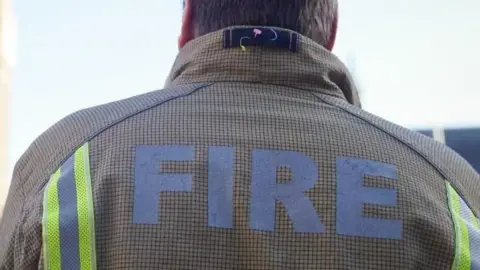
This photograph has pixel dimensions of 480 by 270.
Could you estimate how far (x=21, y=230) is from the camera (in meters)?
0.78

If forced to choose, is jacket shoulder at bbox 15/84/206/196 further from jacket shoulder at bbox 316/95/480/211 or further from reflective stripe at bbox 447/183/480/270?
reflective stripe at bbox 447/183/480/270

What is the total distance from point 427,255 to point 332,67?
0.26 metres

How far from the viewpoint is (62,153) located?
0.81 metres

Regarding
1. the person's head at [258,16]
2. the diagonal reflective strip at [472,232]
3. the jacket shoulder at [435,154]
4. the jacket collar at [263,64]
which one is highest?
the person's head at [258,16]

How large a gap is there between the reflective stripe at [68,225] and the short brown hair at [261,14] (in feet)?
0.87

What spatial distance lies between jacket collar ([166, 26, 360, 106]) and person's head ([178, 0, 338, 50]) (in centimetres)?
2

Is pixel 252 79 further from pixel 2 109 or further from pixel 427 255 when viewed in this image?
pixel 2 109

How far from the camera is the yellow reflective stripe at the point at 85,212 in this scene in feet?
2.48

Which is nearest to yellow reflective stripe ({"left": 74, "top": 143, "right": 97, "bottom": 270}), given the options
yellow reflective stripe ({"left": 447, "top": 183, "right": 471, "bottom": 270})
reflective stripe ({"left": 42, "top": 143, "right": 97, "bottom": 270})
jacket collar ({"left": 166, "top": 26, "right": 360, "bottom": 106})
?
reflective stripe ({"left": 42, "top": 143, "right": 97, "bottom": 270})

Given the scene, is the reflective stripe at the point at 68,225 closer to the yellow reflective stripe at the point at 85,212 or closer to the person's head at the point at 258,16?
the yellow reflective stripe at the point at 85,212

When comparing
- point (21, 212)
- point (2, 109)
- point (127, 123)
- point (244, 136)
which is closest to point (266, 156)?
point (244, 136)

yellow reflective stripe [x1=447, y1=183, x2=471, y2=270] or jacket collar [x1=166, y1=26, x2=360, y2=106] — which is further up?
jacket collar [x1=166, y1=26, x2=360, y2=106]

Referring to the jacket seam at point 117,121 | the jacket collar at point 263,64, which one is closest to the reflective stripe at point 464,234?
the jacket collar at point 263,64

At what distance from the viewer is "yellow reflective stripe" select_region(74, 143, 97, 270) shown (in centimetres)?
75
